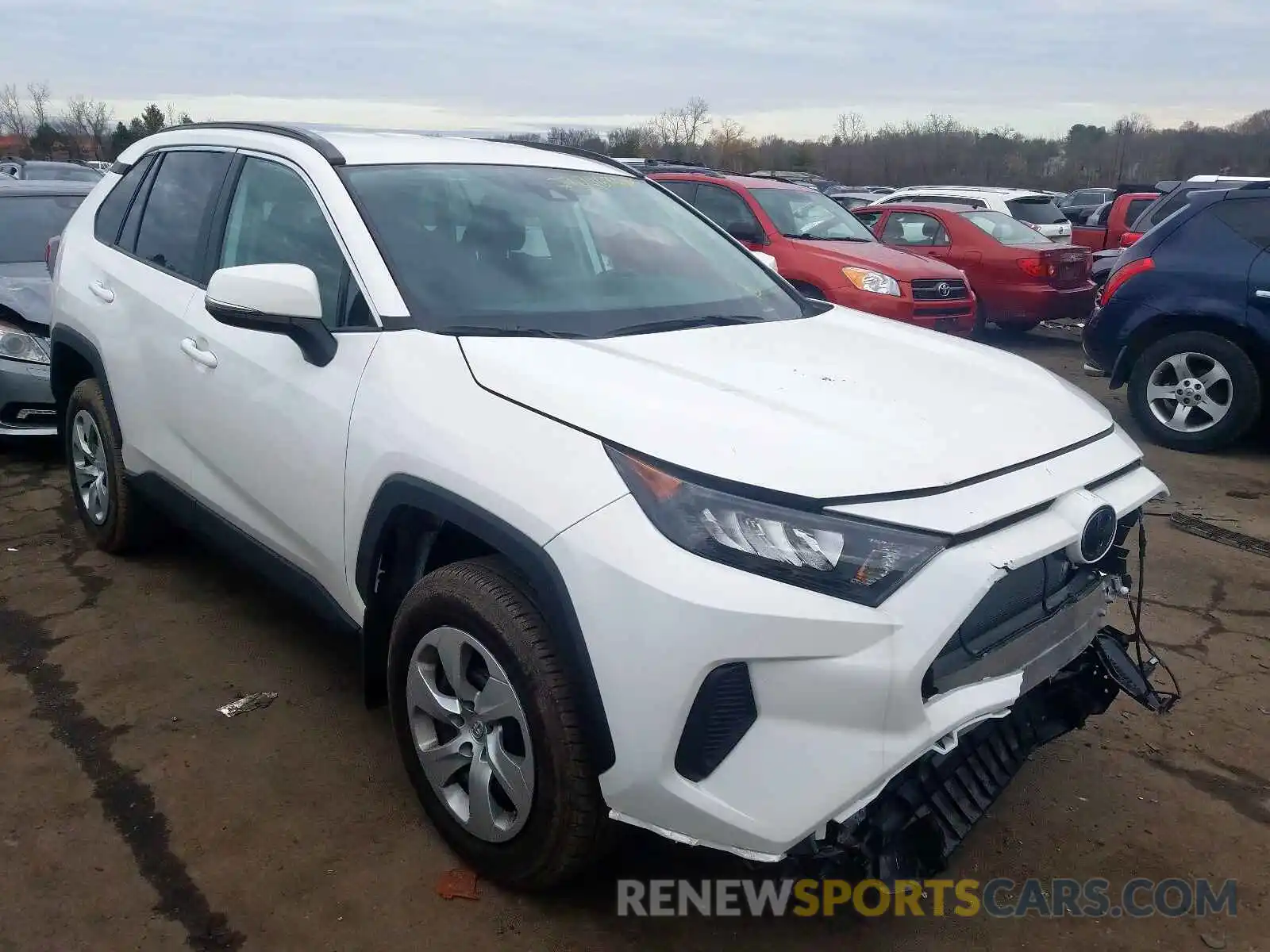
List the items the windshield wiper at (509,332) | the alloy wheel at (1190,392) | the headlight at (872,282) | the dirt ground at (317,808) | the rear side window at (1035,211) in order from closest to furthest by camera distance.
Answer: the dirt ground at (317,808) < the windshield wiper at (509,332) < the alloy wheel at (1190,392) < the headlight at (872,282) < the rear side window at (1035,211)

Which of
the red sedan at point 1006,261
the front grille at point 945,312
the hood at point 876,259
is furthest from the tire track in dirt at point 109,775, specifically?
the red sedan at point 1006,261

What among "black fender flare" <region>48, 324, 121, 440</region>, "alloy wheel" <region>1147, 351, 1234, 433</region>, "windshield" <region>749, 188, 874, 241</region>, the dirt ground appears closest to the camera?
the dirt ground

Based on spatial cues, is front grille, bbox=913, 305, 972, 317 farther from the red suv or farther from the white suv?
the white suv

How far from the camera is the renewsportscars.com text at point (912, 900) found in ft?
8.38

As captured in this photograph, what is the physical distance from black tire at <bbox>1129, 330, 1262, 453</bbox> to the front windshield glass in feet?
14.3

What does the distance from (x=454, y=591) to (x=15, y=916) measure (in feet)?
4.18

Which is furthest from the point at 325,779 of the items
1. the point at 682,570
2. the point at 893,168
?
the point at 893,168

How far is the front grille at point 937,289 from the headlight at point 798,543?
7.17m

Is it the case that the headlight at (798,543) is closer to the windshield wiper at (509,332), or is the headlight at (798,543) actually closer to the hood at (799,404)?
the hood at (799,404)

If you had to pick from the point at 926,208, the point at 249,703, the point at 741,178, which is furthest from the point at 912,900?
the point at 926,208

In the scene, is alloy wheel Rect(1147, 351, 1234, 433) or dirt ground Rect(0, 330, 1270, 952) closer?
dirt ground Rect(0, 330, 1270, 952)

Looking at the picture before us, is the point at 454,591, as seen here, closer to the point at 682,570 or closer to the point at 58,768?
the point at 682,570

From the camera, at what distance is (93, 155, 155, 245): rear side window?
429cm

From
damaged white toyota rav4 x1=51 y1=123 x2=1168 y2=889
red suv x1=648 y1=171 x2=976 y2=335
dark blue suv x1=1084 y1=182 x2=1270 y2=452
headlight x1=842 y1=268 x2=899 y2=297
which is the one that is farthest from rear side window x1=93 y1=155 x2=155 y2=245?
dark blue suv x1=1084 y1=182 x2=1270 y2=452
